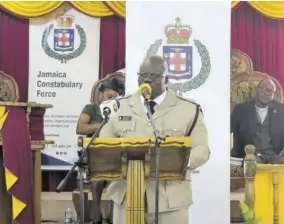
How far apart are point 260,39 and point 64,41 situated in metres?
2.48

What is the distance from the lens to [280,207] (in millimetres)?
3596

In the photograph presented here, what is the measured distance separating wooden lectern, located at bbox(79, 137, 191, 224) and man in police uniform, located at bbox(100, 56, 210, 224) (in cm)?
13

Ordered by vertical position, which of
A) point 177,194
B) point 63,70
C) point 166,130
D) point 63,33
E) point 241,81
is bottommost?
point 177,194

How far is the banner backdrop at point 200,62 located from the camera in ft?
14.8

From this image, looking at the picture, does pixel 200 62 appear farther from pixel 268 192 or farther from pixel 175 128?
pixel 175 128

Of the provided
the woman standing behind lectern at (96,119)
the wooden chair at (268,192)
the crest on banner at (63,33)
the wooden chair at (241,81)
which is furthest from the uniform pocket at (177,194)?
the crest on banner at (63,33)

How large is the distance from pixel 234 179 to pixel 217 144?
183 centimetres

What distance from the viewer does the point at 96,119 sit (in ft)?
20.1

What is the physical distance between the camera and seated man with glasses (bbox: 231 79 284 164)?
630 centimetres

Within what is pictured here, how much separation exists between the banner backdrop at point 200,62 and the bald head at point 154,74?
5.56 feet

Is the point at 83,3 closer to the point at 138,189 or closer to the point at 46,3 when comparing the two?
the point at 46,3

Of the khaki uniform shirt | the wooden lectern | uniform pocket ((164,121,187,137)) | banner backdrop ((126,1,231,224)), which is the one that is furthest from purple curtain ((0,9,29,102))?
the wooden lectern

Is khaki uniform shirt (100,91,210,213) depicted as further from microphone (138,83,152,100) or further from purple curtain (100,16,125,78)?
purple curtain (100,16,125,78)

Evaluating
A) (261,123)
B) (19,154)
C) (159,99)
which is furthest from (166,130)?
(261,123)
